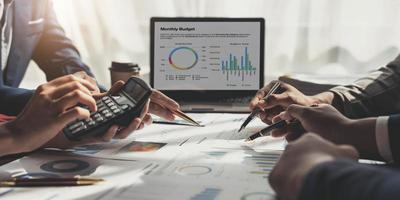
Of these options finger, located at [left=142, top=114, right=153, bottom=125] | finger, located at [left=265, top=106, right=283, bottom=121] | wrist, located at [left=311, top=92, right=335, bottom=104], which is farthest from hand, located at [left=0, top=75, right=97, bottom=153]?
wrist, located at [left=311, top=92, right=335, bottom=104]

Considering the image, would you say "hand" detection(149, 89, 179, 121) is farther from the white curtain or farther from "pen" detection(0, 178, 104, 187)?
the white curtain

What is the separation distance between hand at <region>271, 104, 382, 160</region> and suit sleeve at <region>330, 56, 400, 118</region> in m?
0.29

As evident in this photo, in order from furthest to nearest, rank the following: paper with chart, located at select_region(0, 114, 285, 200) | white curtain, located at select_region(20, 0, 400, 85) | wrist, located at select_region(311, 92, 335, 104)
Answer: white curtain, located at select_region(20, 0, 400, 85)
wrist, located at select_region(311, 92, 335, 104)
paper with chart, located at select_region(0, 114, 285, 200)

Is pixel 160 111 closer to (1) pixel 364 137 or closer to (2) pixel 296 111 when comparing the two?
(2) pixel 296 111

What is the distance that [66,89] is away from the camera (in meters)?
0.85

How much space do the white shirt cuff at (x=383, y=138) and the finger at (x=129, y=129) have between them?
41 centimetres

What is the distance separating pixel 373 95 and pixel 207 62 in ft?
1.47

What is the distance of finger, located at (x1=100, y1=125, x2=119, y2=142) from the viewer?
87 centimetres

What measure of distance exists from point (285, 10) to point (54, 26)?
0.87 meters

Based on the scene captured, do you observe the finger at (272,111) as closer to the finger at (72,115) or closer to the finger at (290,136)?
the finger at (290,136)

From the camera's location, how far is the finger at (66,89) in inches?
33.0

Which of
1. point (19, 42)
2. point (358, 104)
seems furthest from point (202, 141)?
point (19, 42)

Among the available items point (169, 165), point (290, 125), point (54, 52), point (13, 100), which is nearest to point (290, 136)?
point (290, 125)

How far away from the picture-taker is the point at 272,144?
3.18 ft
